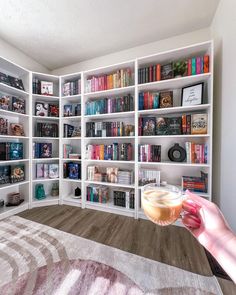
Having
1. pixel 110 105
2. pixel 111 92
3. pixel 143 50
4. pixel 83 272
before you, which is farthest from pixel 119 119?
pixel 83 272

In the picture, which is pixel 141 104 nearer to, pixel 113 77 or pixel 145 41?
pixel 113 77

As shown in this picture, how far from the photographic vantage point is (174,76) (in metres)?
1.90

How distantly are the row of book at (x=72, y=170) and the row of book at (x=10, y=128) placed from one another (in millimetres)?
885

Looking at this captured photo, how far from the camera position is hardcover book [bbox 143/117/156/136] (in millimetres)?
2020

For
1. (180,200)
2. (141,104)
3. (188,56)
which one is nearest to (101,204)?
(141,104)

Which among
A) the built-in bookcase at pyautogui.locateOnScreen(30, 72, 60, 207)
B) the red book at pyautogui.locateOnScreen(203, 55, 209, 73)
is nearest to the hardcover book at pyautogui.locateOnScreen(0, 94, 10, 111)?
the built-in bookcase at pyautogui.locateOnScreen(30, 72, 60, 207)

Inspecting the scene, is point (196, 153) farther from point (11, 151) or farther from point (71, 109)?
point (11, 151)

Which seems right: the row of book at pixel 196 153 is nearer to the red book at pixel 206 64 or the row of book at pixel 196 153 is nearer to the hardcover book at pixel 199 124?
the hardcover book at pixel 199 124

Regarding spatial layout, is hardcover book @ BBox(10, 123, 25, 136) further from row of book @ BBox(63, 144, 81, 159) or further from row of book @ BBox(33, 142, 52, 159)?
row of book @ BBox(63, 144, 81, 159)

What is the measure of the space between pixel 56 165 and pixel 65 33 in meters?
2.07

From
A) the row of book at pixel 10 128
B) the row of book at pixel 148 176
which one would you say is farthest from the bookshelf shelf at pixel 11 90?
the row of book at pixel 148 176

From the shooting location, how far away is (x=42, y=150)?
247 cm

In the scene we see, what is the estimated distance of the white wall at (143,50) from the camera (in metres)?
1.98

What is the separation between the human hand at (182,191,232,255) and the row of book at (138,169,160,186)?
1.34 m
